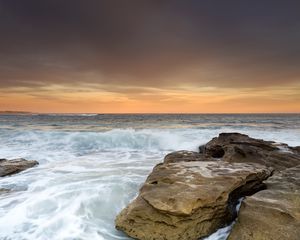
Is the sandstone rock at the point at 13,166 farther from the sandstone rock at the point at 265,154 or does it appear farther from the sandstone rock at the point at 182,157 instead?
the sandstone rock at the point at 265,154

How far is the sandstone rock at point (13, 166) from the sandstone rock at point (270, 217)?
21.5 feet

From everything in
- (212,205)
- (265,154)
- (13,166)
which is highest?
(265,154)

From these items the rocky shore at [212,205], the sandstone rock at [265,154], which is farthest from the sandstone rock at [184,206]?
the sandstone rock at [265,154]

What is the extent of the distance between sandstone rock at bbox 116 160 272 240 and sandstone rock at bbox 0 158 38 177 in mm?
4857

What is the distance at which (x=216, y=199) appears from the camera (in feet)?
13.3

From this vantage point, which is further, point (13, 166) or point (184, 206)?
point (13, 166)

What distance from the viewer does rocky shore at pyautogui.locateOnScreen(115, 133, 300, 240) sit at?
11.7 feet

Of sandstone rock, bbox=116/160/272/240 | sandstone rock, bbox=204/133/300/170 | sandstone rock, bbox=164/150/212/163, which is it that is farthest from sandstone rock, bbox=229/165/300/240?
sandstone rock, bbox=164/150/212/163

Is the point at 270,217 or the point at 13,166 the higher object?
the point at 270,217

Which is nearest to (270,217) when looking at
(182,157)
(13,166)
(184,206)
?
(184,206)

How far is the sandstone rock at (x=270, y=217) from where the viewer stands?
11.2 feet

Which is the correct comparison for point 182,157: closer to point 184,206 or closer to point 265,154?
point 265,154

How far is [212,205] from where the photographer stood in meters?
4.04

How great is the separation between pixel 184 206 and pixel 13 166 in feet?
20.5
